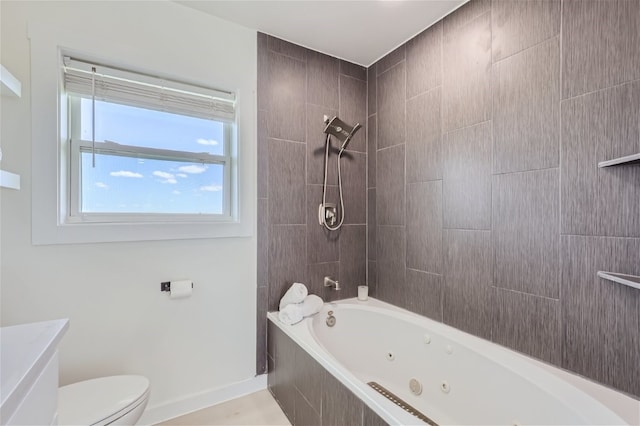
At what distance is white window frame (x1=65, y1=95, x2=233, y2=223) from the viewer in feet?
5.03

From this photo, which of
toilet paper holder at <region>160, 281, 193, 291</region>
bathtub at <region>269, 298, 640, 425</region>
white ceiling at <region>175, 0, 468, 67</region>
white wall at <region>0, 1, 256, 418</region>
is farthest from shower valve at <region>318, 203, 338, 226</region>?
white ceiling at <region>175, 0, 468, 67</region>

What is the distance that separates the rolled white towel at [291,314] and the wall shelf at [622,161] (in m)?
1.71

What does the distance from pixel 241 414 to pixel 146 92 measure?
6.73ft

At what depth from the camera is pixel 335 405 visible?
4.26ft

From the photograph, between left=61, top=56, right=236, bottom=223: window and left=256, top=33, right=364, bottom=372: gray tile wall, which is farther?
left=256, top=33, right=364, bottom=372: gray tile wall

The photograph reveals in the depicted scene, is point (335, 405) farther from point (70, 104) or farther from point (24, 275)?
point (70, 104)

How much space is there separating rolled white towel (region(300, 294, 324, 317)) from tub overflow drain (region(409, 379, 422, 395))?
0.74 meters

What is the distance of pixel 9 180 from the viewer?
1223mm

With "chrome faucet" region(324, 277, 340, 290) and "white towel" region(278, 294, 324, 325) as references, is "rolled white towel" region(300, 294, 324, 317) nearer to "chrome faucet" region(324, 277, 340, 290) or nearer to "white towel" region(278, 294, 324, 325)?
"white towel" region(278, 294, 324, 325)

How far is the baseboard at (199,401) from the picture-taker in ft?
5.47

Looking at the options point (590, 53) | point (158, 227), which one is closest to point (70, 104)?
point (158, 227)

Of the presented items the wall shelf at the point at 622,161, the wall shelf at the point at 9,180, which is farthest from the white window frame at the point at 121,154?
the wall shelf at the point at 622,161

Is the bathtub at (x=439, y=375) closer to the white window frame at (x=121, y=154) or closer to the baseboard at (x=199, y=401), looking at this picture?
the baseboard at (x=199, y=401)

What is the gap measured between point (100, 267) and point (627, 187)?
2483mm
